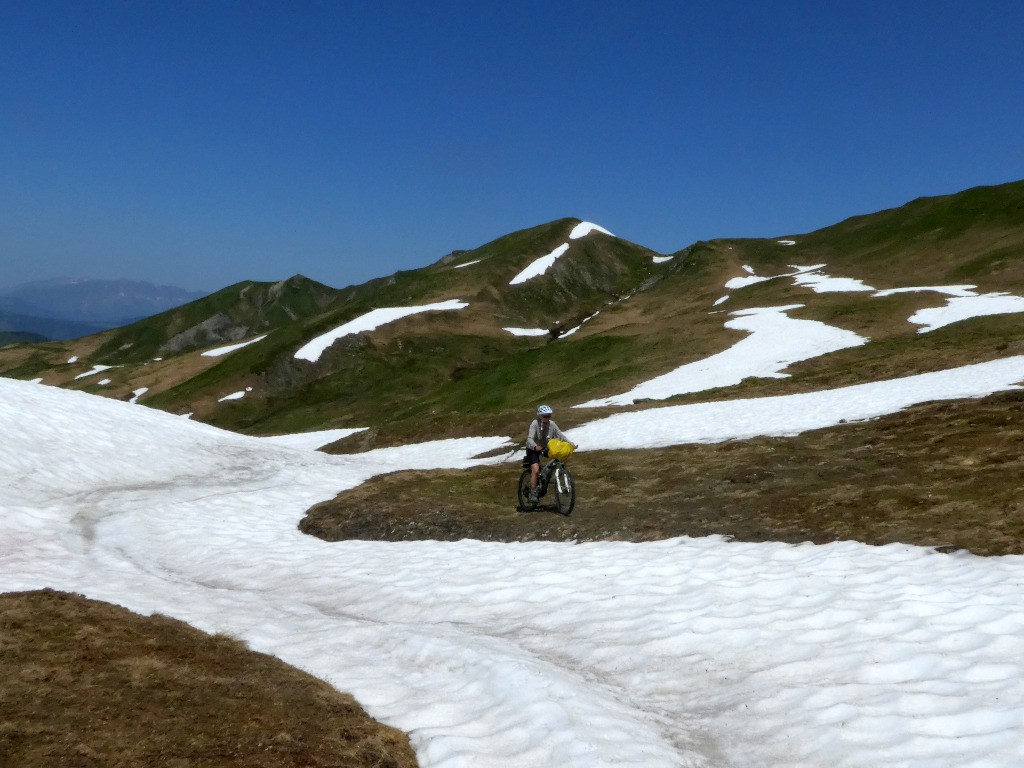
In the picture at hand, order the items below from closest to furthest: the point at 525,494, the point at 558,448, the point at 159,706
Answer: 1. the point at 159,706
2. the point at 558,448
3. the point at 525,494

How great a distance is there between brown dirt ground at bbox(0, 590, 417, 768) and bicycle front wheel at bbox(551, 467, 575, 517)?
11604 millimetres

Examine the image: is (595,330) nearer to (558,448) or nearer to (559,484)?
(559,484)

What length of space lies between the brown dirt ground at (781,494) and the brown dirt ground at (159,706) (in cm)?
1046

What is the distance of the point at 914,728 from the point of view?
7484 mm

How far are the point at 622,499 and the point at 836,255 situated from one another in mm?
92894

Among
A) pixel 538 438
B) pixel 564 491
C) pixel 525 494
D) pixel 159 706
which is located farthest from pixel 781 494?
pixel 159 706

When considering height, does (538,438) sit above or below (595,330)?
below

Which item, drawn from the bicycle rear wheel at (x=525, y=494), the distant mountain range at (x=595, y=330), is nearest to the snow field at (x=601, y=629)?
the bicycle rear wheel at (x=525, y=494)

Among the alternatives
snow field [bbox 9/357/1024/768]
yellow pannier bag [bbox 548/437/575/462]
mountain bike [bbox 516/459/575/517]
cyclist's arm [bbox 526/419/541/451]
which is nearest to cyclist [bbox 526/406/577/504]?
cyclist's arm [bbox 526/419/541/451]

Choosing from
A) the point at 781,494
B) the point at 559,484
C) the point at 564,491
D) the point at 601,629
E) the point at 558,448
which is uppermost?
the point at 558,448

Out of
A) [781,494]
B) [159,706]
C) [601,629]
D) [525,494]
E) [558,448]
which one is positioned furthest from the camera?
[525,494]

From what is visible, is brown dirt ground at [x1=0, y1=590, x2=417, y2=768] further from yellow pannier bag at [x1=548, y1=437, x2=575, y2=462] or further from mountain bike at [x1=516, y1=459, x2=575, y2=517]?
mountain bike at [x1=516, y1=459, x2=575, y2=517]

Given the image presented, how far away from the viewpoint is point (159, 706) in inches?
308

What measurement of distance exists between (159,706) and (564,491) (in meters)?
14.5
